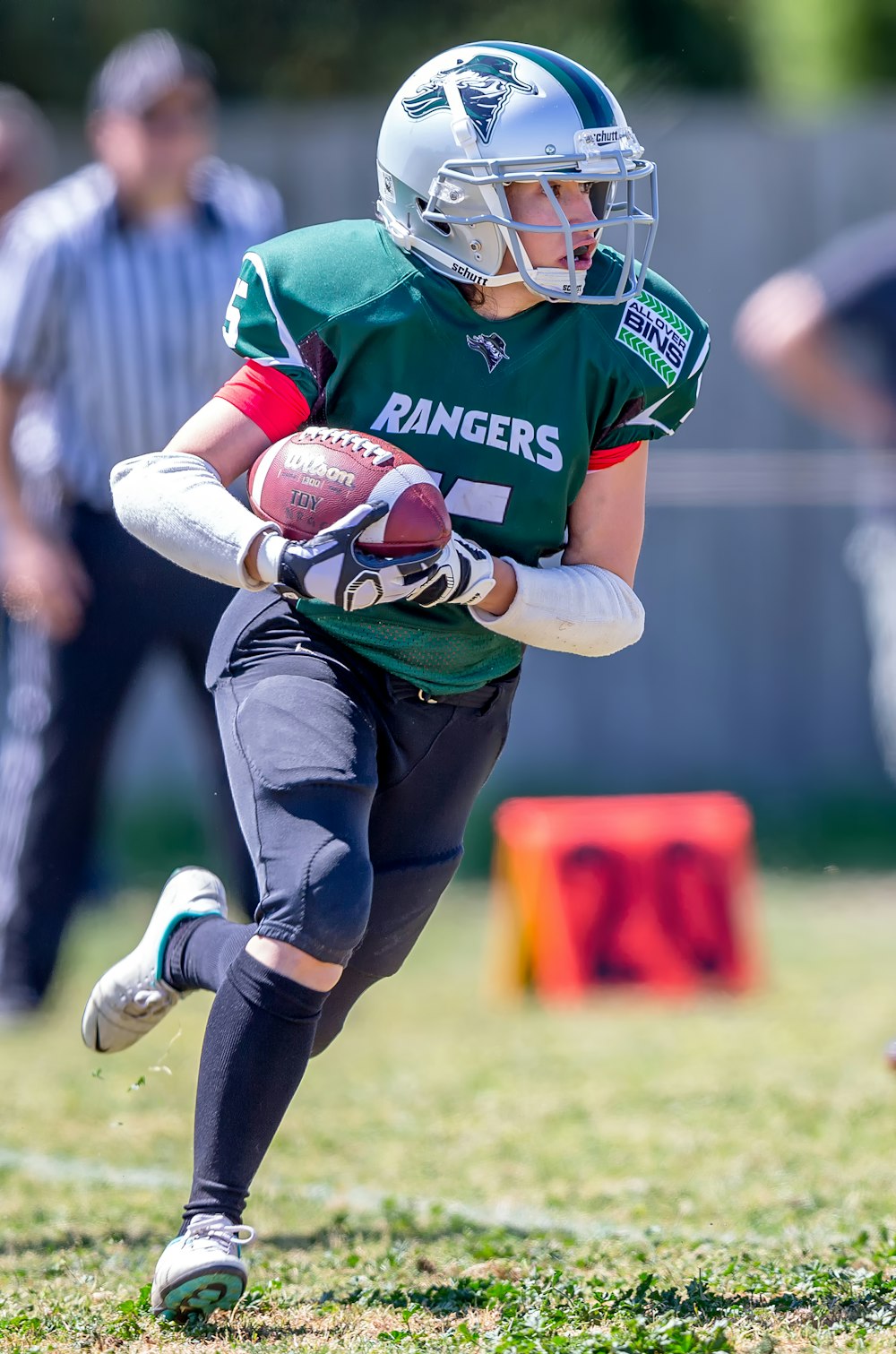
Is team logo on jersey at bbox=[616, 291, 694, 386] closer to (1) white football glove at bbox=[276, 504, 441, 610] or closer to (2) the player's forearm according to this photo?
(2) the player's forearm

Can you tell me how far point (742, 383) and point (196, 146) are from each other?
15.1ft

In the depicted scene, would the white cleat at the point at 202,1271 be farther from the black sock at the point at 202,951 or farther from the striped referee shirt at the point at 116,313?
the striped referee shirt at the point at 116,313

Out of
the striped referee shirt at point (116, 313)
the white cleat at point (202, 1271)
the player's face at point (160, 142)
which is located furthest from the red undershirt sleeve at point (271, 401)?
the player's face at point (160, 142)

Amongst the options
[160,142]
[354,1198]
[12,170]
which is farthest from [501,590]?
[12,170]

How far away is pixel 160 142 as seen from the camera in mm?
5465

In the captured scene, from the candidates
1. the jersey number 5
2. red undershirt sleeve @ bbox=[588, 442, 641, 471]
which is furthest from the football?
red undershirt sleeve @ bbox=[588, 442, 641, 471]

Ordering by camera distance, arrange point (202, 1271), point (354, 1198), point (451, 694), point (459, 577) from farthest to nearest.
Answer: point (354, 1198) → point (451, 694) → point (459, 577) → point (202, 1271)

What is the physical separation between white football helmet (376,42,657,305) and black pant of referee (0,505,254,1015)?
174 cm

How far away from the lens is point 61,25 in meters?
9.91

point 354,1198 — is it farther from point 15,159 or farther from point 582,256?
point 15,159

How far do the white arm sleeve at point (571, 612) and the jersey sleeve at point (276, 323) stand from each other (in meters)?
0.49

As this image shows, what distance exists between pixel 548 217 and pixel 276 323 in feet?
1.64

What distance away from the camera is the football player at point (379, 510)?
304 cm

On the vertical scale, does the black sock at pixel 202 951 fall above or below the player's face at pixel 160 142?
below
